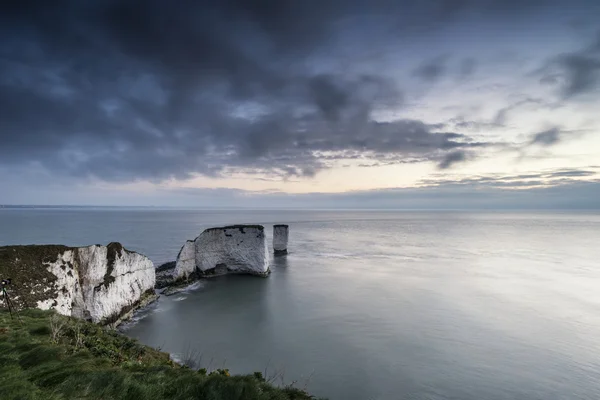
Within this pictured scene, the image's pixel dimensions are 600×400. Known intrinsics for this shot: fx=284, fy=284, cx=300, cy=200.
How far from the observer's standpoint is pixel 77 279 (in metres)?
14.7

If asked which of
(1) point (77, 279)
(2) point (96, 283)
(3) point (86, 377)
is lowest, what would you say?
(2) point (96, 283)

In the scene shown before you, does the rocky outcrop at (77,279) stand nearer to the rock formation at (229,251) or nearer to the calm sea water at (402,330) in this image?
the calm sea water at (402,330)

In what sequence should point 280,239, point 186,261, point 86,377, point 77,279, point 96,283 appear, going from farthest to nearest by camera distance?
point 280,239, point 186,261, point 96,283, point 77,279, point 86,377

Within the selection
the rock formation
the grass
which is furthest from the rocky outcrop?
the rock formation

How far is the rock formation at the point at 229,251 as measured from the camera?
29078mm

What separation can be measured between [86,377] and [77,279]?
37.8ft

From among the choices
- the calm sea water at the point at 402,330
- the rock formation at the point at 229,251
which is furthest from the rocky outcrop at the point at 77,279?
the rock formation at the point at 229,251

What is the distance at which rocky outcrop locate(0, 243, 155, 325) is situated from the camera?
41.0 feet

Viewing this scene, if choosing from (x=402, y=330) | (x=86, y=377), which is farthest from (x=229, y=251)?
(x=86, y=377)

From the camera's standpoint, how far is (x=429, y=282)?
26.8m

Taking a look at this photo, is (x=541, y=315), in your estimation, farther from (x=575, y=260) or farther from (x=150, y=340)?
(x=575, y=260)

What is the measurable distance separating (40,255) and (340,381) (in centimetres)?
1479

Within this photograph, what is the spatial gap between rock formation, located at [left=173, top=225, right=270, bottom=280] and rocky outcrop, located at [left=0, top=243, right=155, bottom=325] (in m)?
8.82

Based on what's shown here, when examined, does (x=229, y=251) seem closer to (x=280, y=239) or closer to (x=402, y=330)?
(x=280, y=239)
